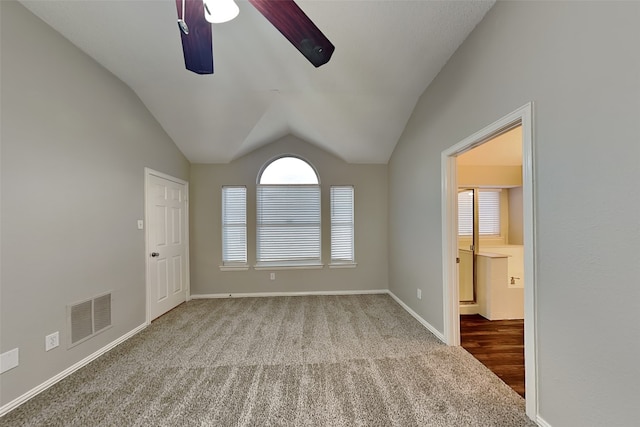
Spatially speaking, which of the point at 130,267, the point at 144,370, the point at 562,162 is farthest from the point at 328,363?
the point at 130,267

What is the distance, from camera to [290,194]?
428cm

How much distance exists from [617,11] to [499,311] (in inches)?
121

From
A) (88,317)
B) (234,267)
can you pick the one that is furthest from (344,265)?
(88,317)

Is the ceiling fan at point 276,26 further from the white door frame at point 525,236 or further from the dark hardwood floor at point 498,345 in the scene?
the dark hardwood floor at point 498,345

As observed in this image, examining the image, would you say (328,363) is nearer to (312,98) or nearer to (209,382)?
(209,382)

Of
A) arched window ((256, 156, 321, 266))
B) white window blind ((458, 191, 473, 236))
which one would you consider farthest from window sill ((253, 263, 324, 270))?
white window blind ((458, 191, 473, 236))

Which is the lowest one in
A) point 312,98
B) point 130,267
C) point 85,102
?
point 130,267

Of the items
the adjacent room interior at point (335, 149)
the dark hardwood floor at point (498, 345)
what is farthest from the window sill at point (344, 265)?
the dark hardwood floor at point (498, 345)

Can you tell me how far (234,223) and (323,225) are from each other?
1489mm

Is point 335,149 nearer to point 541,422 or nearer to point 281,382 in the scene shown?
point 281,382

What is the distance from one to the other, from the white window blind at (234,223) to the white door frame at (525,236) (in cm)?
303

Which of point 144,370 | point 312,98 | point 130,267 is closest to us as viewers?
point 144,370

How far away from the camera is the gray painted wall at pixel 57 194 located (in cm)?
169

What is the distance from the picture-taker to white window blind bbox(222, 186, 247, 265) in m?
4.20
